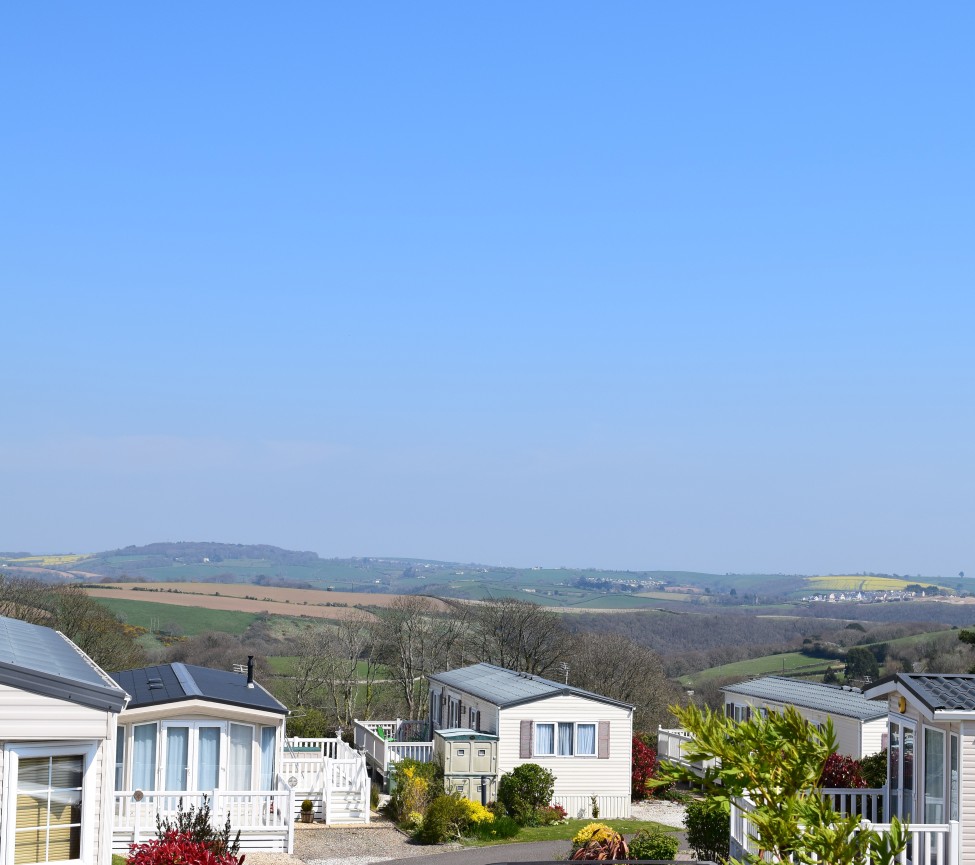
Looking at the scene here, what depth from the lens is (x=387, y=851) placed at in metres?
23.0

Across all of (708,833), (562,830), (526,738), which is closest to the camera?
(708,833)

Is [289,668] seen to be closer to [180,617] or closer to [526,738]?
[180,617]

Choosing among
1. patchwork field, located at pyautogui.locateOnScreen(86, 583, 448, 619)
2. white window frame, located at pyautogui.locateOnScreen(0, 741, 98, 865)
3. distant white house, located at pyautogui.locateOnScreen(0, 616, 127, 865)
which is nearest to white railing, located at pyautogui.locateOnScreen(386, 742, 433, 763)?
distant white house, located at pyautogui.locateOnScreen(0, 616, 127, 865)

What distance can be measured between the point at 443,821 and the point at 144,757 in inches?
244

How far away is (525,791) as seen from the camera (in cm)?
2784

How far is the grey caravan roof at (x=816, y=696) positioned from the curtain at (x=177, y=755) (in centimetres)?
1335

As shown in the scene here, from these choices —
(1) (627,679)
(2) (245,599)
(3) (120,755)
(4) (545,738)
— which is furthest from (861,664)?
(3) (120,755)

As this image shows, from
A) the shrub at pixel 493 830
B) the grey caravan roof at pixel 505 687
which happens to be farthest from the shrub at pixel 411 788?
the grey caravan roof at pixel 505 687

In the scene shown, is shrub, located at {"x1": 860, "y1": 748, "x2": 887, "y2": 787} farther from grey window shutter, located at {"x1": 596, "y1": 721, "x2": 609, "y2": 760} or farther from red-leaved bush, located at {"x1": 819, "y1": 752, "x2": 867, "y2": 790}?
grey window shutter, located at {"x1": 596, "y1": 721, "x2": 609, "y2": 760}

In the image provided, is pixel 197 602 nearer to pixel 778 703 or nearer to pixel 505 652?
pixel 505 652

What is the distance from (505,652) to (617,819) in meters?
24.8

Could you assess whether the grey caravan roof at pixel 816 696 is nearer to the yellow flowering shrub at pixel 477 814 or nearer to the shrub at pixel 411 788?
the yellow flowering shrub at pixel 477 814

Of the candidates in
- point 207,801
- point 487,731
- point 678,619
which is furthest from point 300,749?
point 678,619

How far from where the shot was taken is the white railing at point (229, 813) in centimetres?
2066
